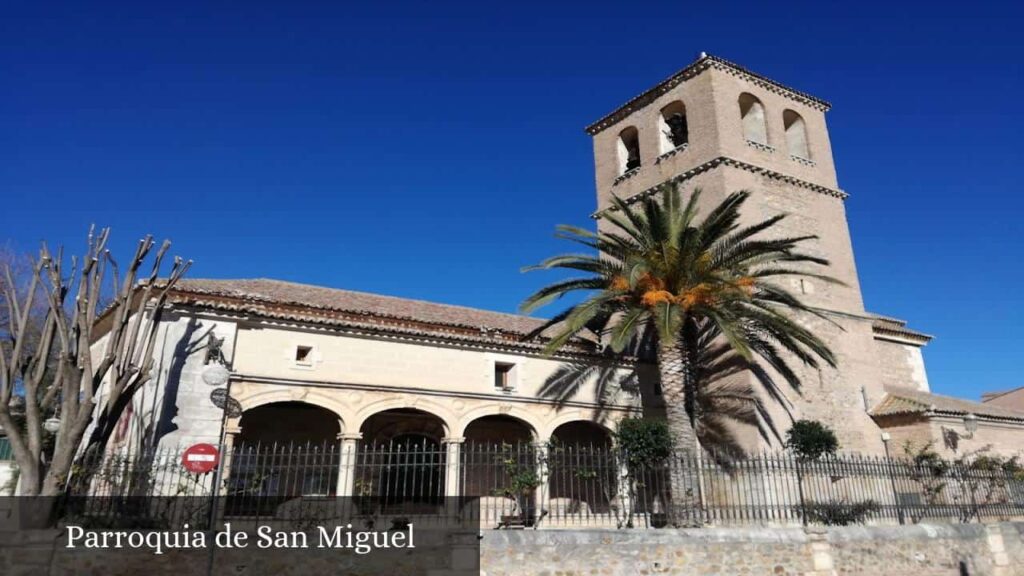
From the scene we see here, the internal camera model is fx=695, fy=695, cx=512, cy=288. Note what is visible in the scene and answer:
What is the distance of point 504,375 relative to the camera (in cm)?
1795

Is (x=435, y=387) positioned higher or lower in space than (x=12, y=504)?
higher

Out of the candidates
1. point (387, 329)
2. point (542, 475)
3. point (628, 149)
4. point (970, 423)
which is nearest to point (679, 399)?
point (542, 475)

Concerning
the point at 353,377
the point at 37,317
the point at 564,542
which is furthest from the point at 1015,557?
the point at 37,317

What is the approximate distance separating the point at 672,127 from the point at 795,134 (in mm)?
4019

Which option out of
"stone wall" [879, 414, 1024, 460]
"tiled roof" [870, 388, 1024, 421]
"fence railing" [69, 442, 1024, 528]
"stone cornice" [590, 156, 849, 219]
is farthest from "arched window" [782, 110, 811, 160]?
"fence railing" [69, 442, 1024, 528]

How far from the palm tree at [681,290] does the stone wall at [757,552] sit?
131 inches

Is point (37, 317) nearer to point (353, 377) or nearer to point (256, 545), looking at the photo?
point (353, 377)

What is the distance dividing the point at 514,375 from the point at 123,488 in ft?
30.6

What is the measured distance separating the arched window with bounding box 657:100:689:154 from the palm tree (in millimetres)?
5641

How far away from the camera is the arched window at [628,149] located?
23359mm

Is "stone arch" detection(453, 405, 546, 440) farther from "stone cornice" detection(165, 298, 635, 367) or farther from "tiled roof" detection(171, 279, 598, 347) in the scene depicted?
"tiled roof" detection(171, 279, 598, 347)

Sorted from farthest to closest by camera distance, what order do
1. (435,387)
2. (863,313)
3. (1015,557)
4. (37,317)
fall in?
(37,317), (863,313), (435,387), (1015,557)

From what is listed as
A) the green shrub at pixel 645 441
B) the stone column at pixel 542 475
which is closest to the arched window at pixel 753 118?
the green shrub at pixel 645 441

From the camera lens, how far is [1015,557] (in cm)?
1369
